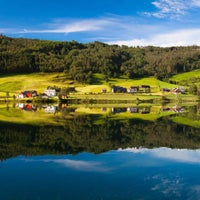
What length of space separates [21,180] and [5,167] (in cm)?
391

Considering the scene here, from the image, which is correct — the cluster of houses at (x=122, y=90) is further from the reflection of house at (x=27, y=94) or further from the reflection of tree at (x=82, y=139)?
the reflection of tree at (x=82, y=139)

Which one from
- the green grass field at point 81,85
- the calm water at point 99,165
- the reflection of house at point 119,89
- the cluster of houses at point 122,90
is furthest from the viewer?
the reflection of house at point 119,89

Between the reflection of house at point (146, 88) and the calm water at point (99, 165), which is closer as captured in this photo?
the calm water at point (99, 165)

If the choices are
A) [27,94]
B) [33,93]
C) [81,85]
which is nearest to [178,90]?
[81,85]

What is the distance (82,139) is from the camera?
38.5 meters

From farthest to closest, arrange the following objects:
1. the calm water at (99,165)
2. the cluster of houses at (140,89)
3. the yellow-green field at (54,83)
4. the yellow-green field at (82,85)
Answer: the yellow-green field at (54,83) < the cluster of houses at (140,89) < the yellow-green field at (82,85) < the calm water at (99,165)

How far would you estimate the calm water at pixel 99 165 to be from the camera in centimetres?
1919

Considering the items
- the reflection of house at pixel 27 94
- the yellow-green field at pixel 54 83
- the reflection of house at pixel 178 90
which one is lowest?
the reflection of house at pixel 27 94

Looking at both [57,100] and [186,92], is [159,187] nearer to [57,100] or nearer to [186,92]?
[57,100]

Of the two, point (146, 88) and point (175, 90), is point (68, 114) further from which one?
point (175, 90)

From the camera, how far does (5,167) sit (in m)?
25.0

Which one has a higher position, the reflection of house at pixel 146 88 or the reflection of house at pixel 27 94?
the reflection of house at pixel 146 88

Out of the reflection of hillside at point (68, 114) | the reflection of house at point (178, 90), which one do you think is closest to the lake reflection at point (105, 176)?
the reflection of hillside at point (68, 114)

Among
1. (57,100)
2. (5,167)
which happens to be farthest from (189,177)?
(57,100)
